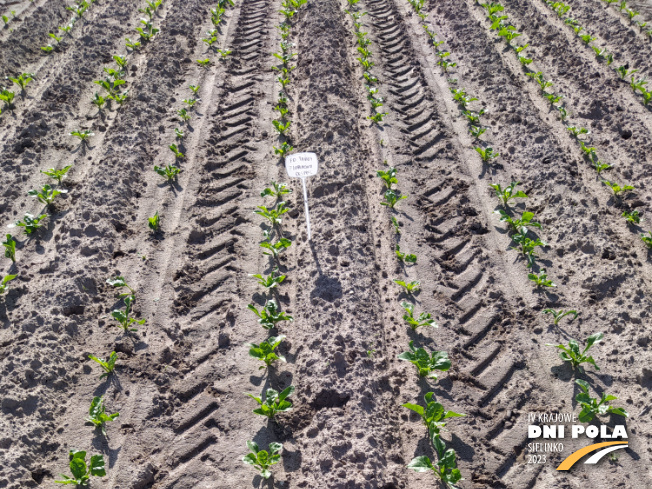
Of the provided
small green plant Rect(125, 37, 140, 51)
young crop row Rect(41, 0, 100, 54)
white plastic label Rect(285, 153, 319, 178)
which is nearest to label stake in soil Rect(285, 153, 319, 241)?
white plastic label Rect(285, 153, 319, 178)

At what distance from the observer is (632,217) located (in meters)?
4.65

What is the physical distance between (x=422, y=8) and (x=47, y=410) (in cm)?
893

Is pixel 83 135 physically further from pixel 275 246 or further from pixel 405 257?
pixel 405 257

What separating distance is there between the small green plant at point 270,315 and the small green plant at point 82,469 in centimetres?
144

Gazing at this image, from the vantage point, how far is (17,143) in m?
5.68

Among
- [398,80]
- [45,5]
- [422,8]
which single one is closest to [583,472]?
[398,80]

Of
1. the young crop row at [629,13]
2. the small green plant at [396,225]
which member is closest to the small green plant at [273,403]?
the small green plant at [396,225]

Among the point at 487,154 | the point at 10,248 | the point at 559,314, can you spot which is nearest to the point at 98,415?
the point at 10,248

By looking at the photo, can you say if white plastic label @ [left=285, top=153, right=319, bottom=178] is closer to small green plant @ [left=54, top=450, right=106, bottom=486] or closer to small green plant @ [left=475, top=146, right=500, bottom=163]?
small green plant @ [left=475, top=146, right=500, bottom=163]

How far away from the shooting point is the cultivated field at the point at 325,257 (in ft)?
10.7

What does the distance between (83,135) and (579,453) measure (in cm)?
599

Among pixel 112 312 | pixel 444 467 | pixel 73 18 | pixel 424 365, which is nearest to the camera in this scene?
pixel 444 467

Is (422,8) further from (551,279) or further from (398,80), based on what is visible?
→ (551,279)

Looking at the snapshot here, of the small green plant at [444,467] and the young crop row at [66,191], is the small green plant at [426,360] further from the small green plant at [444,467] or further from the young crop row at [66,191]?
the young crop row at [66,191]
